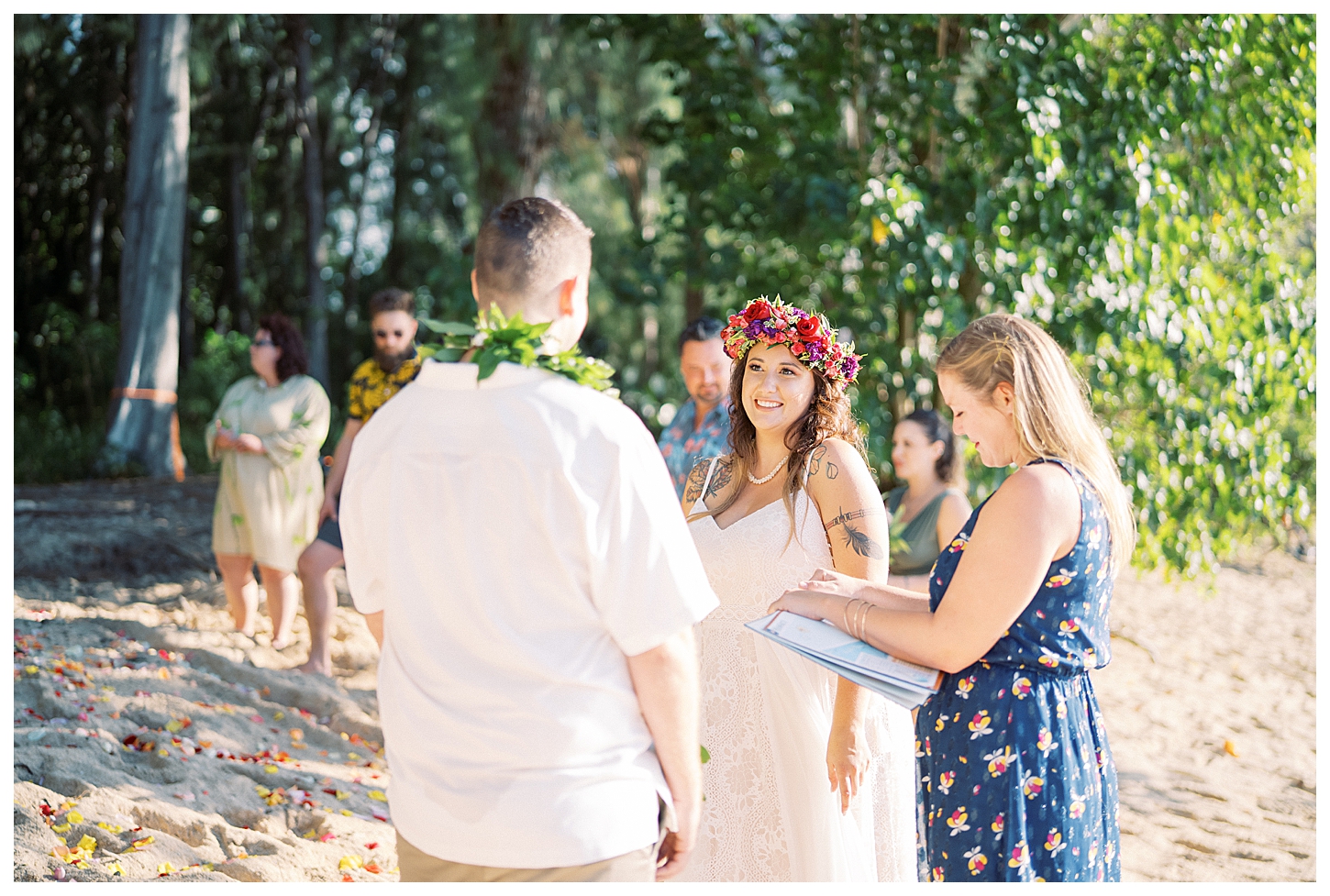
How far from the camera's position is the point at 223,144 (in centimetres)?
2109

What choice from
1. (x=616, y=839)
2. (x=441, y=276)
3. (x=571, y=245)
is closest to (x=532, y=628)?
(x=616, y=839)

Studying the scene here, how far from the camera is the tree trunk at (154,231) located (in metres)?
12.0

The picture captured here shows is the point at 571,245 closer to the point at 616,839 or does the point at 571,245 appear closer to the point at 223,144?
the point at 616,839

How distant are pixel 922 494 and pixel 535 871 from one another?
3716 millimetres

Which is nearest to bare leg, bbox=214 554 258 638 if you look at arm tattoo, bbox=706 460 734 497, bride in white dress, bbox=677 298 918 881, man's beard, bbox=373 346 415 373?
man's beard, bbox=373 346 415 373

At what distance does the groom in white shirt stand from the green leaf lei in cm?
2

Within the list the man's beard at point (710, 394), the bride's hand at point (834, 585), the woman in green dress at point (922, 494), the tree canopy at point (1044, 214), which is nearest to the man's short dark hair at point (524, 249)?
the bride's hand at point (834, 585)

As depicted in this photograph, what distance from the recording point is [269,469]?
590cm

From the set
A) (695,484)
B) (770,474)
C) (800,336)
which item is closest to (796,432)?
(770,474)

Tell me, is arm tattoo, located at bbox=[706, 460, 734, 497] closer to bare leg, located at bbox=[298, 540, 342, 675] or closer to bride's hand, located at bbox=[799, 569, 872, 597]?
bride's hand, located at bbox=[799, 569, 872, 597]

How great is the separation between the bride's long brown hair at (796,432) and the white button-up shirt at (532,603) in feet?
3.90

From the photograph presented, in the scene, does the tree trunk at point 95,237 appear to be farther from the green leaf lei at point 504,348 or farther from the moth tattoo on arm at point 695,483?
the green leaf lei at point 504,348

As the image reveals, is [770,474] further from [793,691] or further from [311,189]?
[311,189]
